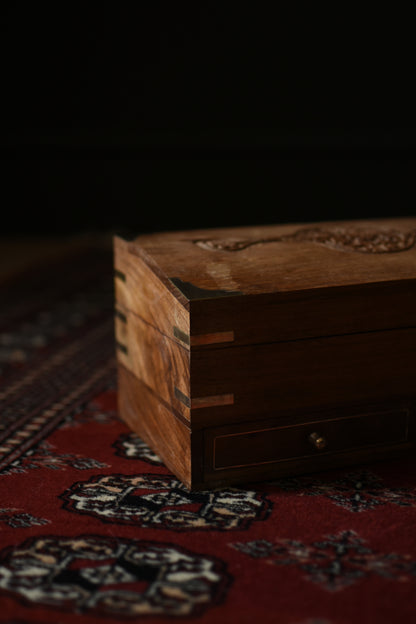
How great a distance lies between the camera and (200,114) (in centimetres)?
544

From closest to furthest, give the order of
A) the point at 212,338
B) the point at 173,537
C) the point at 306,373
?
the point at 173,537, the point at 212,338, the point at 306,373

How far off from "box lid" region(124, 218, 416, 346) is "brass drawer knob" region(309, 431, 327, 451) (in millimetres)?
271

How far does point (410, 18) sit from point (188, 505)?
472 centimetres

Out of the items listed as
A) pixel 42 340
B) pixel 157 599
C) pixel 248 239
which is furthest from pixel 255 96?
pixel 157 599

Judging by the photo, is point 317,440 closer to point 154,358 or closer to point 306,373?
point 306,373

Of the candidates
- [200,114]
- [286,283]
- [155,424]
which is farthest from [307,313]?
[200,114]

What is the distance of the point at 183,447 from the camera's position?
1.82 meters

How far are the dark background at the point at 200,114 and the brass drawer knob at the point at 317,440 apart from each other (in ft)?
12.8

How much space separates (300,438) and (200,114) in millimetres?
4011

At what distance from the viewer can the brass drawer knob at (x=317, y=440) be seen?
1861mm

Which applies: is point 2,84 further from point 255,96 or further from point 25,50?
point 255,96

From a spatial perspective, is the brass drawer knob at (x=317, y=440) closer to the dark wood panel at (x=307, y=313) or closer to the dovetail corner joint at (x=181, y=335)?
the dark wood panel at (x=307, y=313)

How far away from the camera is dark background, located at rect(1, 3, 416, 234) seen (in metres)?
5.34

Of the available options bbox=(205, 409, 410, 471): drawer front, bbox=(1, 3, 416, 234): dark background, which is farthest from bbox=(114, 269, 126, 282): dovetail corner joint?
bbox=(1, 3, 416, 234): dark background
